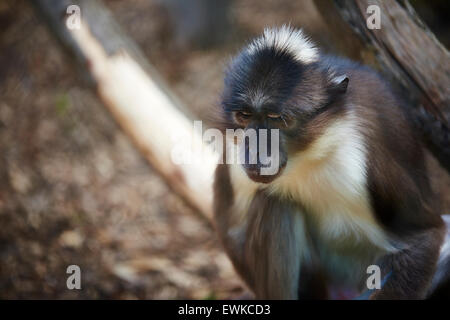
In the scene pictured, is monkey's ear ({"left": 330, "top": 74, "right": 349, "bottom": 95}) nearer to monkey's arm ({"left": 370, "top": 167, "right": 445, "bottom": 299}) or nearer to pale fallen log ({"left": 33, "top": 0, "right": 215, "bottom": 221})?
monkey's arm ({"left": 370, "top": 167, "right": 445, "bottom": 299})

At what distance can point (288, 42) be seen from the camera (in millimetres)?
3768

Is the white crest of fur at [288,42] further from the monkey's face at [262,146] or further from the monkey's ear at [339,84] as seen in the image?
the monkey's face at [262,146]

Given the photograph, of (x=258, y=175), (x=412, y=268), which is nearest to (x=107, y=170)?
(x=258, y=175)

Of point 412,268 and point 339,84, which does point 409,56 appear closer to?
point 339,84

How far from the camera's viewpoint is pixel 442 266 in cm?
414

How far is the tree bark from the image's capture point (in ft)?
14.0

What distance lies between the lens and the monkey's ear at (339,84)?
3.87 metres

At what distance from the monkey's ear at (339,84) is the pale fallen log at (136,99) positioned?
1694mm

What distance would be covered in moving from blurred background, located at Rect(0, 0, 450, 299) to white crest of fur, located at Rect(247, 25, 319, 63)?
0.78 m

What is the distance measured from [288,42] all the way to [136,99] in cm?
221

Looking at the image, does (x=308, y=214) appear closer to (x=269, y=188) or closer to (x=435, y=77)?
(x=269, y=188)

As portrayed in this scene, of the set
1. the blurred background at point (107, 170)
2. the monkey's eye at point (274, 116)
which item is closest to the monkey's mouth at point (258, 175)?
the monkey's eye at point (274, 116)

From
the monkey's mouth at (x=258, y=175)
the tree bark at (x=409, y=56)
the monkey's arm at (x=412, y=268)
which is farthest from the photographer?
the tree bark at (x=409, y=56)

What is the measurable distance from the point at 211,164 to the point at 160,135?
0.58 m
